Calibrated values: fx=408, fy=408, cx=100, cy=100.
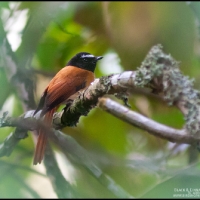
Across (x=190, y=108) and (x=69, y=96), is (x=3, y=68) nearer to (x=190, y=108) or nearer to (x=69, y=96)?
(x=69, y=96)

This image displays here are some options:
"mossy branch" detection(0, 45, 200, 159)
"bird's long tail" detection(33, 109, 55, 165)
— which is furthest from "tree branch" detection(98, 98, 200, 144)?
"bird's long tail" detection(33, 109, 55, 165)

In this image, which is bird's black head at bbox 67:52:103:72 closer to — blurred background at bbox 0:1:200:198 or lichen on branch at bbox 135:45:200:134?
blurred background at bbox 0:1:200:198

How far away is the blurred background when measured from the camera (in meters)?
0.85

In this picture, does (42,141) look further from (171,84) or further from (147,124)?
(171,84)

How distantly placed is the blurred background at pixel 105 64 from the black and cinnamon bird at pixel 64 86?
60mm

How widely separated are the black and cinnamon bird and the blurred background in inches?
2.4

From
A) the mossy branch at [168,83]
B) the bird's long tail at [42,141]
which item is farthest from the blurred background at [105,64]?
the mossy branch at [168,83]

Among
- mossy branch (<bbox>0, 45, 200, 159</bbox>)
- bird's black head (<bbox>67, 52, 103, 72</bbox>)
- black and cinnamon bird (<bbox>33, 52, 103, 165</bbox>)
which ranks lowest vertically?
black and cinnamon bird (<bbox>33, 52, 103, 165</bbox>)

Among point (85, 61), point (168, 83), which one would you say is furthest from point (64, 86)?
point (168, 83)

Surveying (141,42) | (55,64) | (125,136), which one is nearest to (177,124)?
(125,136)

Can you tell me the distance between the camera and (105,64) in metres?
1.08

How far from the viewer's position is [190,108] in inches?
21.8

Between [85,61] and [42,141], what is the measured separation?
24cm

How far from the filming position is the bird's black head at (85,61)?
988mm
